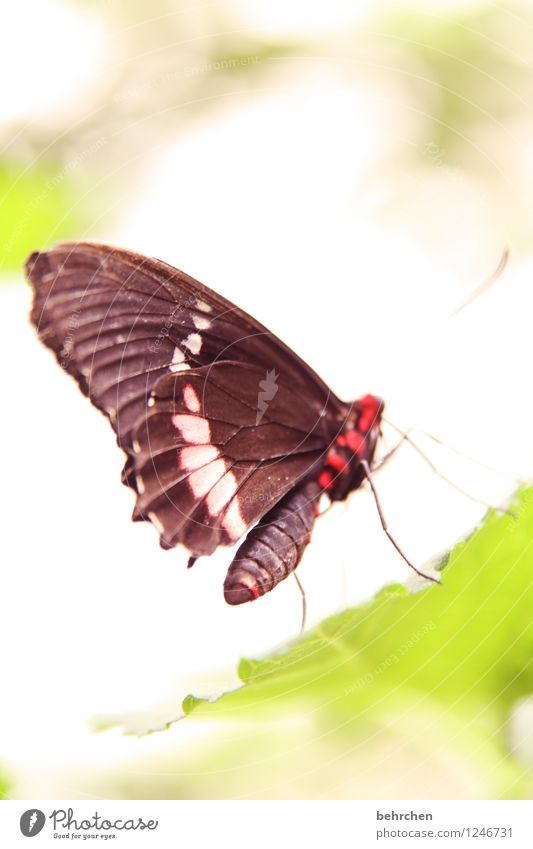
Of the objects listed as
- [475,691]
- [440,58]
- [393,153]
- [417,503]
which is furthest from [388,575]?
[440,58]

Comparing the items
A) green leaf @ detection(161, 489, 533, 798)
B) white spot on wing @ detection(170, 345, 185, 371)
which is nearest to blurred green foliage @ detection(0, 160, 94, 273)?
white spot on wing @ detection(170, 345, 185, 371)

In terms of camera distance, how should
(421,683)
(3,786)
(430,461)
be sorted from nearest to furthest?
Result: (421,683), (3,786), (430,461)

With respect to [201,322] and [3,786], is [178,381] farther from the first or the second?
[3,786]

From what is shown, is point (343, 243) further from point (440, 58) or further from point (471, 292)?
point (440, 58)

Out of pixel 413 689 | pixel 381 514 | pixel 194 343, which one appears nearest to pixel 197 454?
pixel 194 343

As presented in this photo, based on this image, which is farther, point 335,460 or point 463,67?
point 463,67

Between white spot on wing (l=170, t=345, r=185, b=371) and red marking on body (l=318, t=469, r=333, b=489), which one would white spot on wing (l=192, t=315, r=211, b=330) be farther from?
red marking on body (l=318, t=469, r=333, b=489)
